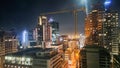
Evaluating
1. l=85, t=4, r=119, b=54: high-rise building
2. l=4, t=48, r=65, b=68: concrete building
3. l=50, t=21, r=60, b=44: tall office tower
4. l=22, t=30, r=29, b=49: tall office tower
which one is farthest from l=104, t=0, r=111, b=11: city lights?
l=22, t=30, r=29, b=49: tall office tower

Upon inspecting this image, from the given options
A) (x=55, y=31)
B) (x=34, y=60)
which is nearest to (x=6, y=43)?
(x=34, y=60)

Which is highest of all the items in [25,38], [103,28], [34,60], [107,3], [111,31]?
[107,3]

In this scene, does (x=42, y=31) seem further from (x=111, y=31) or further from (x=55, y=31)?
(x=111, y=31)

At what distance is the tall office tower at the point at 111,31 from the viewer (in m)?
53.8

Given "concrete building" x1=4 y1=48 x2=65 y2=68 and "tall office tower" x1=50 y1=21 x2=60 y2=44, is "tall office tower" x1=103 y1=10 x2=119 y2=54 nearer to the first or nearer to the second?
"concrete building" x1=4 y1=48 x2=65 y2=68

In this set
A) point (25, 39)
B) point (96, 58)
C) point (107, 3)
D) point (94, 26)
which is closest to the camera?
point (96, 58)

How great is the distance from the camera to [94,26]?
66562 millimetres

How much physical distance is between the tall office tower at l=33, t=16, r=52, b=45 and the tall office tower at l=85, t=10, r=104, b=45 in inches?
786

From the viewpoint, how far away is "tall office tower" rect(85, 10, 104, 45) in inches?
2384

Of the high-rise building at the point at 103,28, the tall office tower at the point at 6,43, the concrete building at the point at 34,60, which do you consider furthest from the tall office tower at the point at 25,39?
the concrete building at the point at 34,60

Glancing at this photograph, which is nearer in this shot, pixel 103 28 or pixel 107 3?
pixel 103 28

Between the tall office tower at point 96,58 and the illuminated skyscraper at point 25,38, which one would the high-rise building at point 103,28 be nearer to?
the tall office tower at point 96,58

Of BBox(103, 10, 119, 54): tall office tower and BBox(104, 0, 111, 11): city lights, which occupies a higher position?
BBox(104, 0, 111, 11): city lights

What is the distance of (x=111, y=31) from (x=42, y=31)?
34.8m
